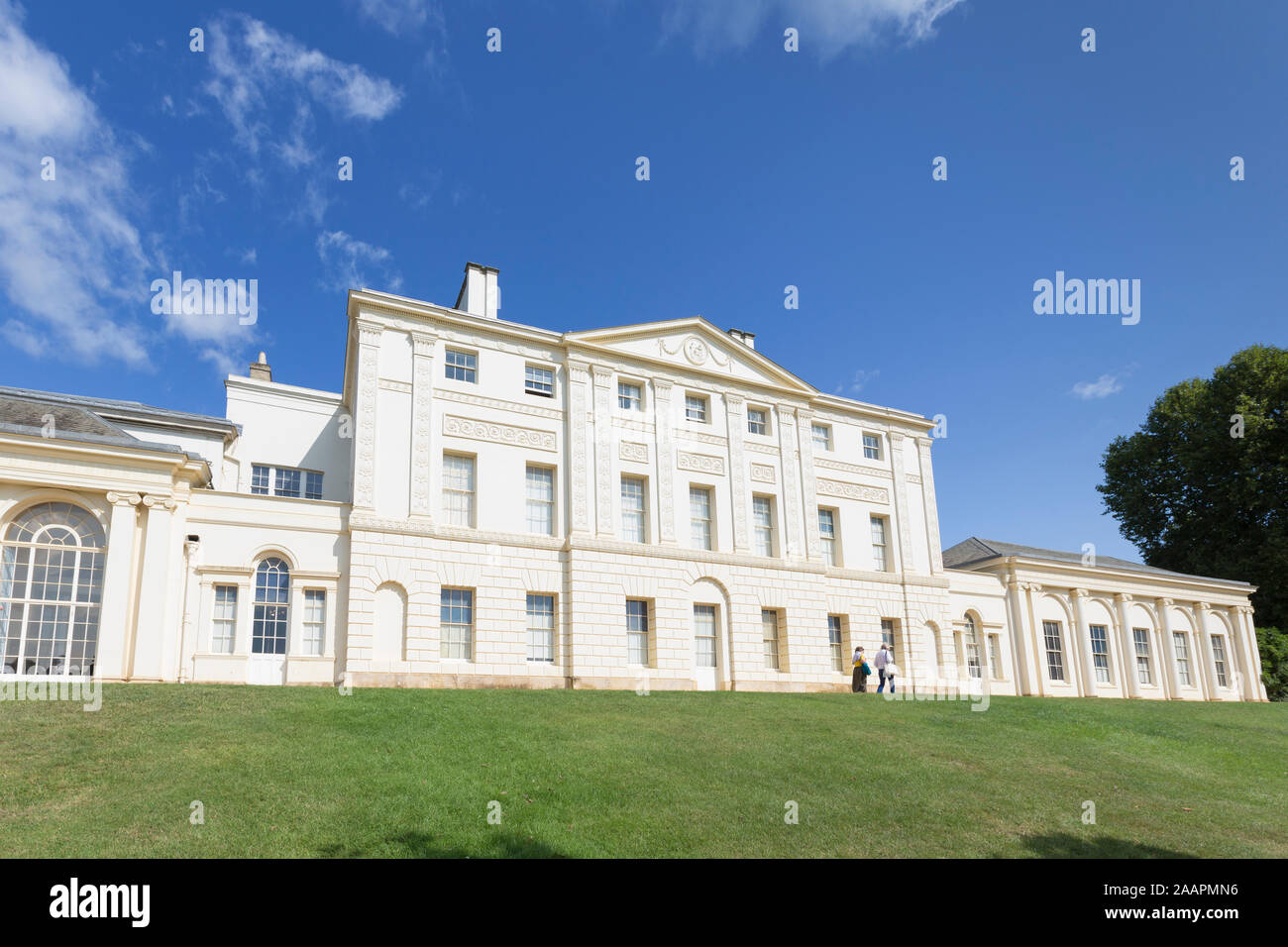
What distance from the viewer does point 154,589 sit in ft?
69.5

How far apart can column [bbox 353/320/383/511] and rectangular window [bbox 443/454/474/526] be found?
2.27 m

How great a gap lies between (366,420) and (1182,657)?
37.9 m

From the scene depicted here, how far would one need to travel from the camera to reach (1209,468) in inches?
1831

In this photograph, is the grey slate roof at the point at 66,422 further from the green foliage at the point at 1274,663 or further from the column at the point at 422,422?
the green foliage at the point at 1274,663

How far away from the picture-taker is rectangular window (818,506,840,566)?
1318 inches

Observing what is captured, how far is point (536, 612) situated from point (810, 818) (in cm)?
1609

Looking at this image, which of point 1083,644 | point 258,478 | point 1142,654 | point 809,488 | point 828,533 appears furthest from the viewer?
point 1142,654

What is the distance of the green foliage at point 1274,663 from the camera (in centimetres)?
4219

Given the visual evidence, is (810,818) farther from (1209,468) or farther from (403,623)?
(1209,468)

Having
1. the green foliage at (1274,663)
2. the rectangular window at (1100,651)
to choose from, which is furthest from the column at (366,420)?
the green foliage at (1274,663)

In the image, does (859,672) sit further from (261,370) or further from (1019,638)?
(261,370)

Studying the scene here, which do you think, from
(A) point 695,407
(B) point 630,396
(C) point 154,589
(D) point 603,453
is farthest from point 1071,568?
(C) point 154,589

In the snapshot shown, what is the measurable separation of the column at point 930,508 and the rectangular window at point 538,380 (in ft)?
55.8
